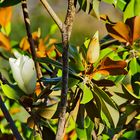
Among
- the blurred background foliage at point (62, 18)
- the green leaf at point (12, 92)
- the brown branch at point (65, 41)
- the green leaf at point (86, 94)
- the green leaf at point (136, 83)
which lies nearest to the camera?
the brown branch at point (65, 41)

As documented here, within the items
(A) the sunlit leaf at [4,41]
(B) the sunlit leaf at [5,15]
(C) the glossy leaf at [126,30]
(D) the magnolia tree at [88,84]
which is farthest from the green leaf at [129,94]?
(B) the sunlit leaf at [5,15]

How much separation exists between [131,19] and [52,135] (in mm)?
399

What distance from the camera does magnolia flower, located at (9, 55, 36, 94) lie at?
1.32 m

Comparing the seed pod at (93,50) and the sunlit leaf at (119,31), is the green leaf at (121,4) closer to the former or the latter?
the sunlit leaf at (119,31)

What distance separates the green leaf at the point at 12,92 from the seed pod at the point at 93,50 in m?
0.22

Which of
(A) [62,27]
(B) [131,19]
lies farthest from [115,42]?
(A) [62,27]

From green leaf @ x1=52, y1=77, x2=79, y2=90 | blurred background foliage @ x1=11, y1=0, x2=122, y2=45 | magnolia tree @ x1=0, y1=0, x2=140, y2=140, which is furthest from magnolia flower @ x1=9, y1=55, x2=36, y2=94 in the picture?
blurred background foliage @ x1=11, y1=0, x2=122, y2=45

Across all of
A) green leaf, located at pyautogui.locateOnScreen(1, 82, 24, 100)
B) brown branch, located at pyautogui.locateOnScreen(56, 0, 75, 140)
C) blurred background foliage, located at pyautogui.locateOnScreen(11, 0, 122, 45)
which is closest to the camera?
brown branch, located at pyautogui.locateOnScreen(56, 0, 75, 140)

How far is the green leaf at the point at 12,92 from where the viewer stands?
1.34m

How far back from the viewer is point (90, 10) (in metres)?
1.25

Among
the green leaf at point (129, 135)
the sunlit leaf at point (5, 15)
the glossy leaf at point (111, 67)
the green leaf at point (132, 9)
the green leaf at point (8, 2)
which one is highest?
the green leaf at point (8, 2)

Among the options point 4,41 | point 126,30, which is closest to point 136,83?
point 126,30

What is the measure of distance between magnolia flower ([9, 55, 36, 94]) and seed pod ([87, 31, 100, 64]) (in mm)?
152

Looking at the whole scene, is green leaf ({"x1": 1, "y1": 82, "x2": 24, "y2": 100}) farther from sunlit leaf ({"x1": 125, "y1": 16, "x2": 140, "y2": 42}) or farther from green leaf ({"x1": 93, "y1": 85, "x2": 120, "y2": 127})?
sunlit leaf ({"x1": 125, "y1": 16, "x2": 140, "y2": 42})
